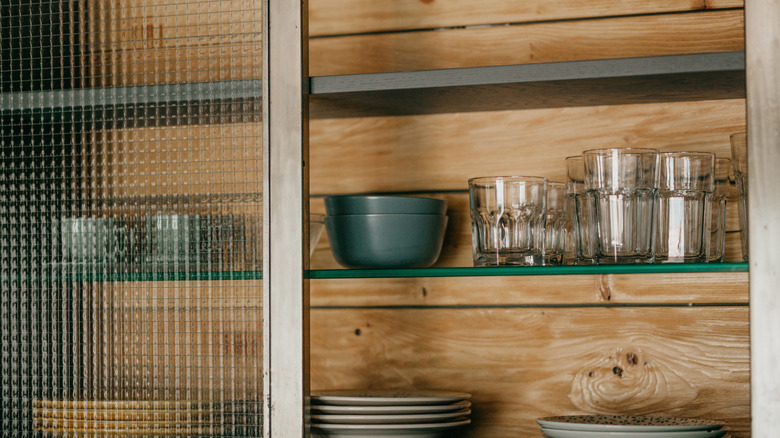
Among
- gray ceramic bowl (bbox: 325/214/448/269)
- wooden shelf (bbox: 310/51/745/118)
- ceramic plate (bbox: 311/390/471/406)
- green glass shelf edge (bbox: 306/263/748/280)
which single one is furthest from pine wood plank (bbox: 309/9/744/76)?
ceramic plate (bbox: 311/390/471/406)

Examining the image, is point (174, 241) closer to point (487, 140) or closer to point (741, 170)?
point (487, 140)

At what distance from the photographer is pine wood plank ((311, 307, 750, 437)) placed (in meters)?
1.34

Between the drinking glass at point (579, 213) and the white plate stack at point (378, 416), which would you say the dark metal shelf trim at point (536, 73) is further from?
the white plate stack at point (378, 416)

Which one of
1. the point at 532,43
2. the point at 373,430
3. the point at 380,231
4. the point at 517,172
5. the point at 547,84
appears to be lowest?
the point at 373,430

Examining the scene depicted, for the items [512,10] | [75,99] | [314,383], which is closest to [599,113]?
[512,10]

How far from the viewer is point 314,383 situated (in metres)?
1.50

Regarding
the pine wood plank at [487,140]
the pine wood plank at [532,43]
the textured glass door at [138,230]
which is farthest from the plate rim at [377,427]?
the pine wood plank at [532,43]

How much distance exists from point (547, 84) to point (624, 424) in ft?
1.67

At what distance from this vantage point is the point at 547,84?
3.84 feet

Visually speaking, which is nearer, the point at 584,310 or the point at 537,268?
the point at 537,268

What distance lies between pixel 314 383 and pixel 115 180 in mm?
566

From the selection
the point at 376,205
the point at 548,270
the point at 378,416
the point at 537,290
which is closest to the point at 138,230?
the point at 376,205

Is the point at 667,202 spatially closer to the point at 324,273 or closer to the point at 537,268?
the point at 537,268

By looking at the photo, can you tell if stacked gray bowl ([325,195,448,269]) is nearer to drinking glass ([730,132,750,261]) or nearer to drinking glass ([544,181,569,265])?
drinking glass ([544,181,569,265])
